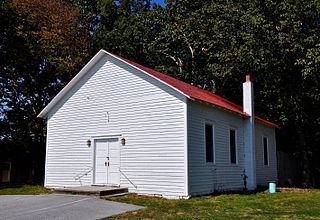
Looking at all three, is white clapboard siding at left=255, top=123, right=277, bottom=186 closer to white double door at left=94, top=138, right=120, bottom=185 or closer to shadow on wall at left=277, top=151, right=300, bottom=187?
shadow on wall at left=277, top=151, right=300, bottom=187

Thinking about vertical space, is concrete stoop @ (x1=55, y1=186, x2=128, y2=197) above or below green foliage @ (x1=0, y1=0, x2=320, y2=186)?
below

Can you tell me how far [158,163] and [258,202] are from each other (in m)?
3.95

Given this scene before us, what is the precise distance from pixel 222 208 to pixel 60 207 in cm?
494

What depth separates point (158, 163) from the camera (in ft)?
45.1

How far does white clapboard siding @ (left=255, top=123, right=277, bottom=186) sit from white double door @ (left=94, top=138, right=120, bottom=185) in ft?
27.6

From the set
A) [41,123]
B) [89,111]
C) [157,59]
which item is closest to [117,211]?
[89,111]

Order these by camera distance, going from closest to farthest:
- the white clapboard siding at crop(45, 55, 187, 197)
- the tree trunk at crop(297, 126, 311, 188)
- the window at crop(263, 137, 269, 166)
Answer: the white clapboard siding at crop(45, 55, 187, 197), the window at crop(263, 137, 269, 166), the tree trunk at crop(297, 126, 311, 188)

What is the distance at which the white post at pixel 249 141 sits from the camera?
17.6 meters

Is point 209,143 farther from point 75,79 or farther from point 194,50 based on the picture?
point 194,50

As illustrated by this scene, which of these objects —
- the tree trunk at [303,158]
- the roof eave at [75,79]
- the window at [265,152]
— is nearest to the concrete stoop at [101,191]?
the roof eave at [75,79]

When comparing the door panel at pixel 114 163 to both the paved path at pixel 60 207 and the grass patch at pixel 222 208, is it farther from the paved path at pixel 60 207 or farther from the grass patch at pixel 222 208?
the paved path at pixel 60 207

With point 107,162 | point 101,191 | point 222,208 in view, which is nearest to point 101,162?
point 107,162

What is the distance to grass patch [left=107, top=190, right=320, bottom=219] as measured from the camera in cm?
939

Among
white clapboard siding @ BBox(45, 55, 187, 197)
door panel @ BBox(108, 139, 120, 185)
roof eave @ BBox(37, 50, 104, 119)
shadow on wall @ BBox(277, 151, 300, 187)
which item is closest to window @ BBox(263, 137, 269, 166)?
shadow on wall @ BBox(277, 151, 300, 187)
